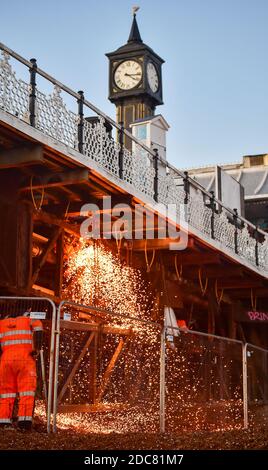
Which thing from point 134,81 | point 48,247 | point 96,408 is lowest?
point 96,408

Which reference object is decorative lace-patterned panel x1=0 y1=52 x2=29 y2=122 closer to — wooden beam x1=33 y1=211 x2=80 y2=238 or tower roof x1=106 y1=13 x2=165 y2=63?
wooden beam x1=33 y1=211 x2=80 y2=238

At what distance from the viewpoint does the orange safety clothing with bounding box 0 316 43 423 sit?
9.52 meters

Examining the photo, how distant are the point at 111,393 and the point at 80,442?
3616mm

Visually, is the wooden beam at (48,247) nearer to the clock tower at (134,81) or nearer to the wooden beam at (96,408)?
the wooden beam at (96,408)

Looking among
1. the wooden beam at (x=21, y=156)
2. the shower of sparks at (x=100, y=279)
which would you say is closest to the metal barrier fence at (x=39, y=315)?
the wooden beam at (x=21, y=156)

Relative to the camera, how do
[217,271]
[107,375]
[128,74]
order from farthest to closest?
[128,74] → [217,271] → [107,375]

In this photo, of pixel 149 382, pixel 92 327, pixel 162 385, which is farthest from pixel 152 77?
pixel 162 385

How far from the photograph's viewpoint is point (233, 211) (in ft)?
66.1

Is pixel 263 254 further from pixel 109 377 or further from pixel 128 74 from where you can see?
pixel 128 74

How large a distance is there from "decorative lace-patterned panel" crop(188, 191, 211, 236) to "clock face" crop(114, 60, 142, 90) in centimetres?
1433

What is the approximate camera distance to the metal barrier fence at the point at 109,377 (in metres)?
11.1

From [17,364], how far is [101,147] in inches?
191

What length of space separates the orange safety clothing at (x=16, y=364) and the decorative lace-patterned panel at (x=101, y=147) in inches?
156

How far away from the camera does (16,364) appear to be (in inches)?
377
